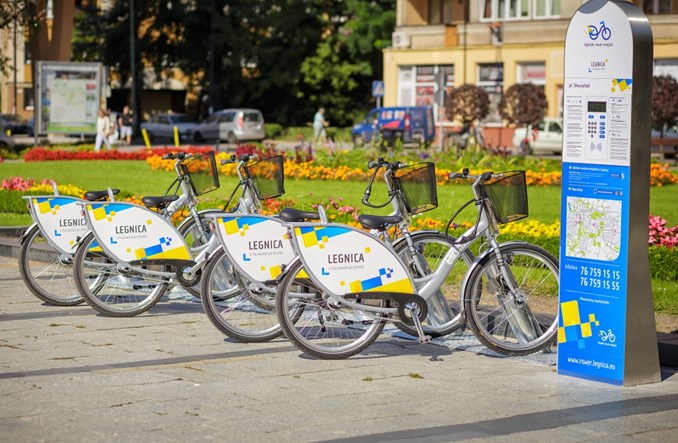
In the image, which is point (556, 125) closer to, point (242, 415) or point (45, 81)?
point (45, 81)

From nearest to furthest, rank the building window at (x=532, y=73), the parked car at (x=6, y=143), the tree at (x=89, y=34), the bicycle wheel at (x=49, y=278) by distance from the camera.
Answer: the bicycle wheel at (x=49, y=278)
the parked car at (x=6, y=143)
the building window at (x=532, y=73)
the tree at (x=89, y=34)

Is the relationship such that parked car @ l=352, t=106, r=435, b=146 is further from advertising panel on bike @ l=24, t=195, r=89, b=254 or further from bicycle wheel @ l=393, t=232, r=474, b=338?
bicycle wheel @ l=393, t=232, r=474, b=338

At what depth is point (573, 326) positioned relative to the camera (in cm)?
814

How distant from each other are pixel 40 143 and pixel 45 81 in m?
2.74

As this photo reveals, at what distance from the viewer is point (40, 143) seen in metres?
41.9

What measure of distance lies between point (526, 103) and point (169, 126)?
20.3 meters

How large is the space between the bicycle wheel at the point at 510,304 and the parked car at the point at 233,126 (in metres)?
47.5

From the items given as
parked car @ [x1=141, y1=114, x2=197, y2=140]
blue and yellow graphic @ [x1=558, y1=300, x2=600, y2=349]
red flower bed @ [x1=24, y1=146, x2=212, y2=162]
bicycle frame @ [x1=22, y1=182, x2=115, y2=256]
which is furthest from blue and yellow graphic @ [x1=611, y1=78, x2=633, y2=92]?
parked car @ [x1=141, y1=114, x2=197, y2=140]

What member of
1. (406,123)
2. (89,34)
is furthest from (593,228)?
(89,34)

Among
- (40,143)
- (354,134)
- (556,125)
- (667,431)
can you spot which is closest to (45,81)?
(40,143)

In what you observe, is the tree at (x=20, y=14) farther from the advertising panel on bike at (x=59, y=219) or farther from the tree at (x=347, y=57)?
the advertising panel on bike at (x=59, y=219)

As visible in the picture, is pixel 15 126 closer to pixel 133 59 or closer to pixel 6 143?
pixel 133 59

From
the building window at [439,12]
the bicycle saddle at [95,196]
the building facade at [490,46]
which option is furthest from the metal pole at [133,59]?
the bicycle saddle at [95,196]

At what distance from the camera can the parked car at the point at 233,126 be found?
186 ft
